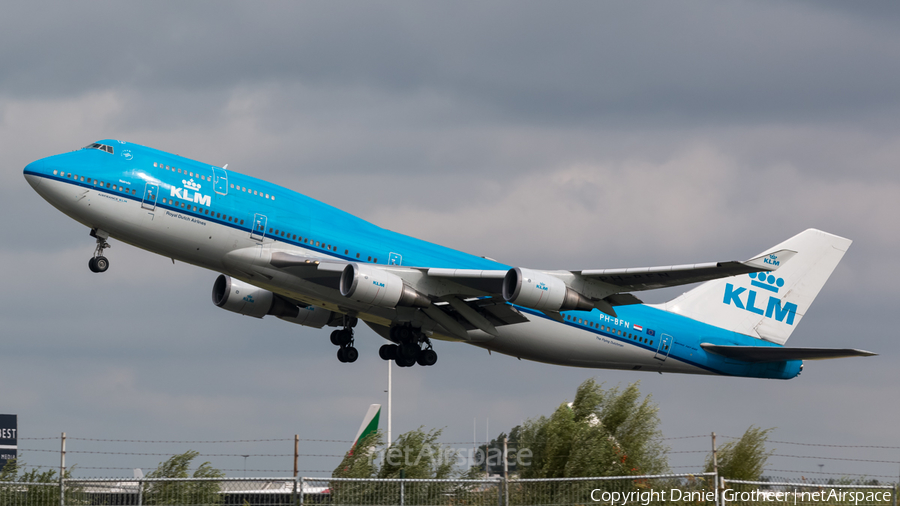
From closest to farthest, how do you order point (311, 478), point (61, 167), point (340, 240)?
point (311, 478), point (61, 167), point (340, 240)

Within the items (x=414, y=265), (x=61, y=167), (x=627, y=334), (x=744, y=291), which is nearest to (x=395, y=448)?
(x=414, y=265)

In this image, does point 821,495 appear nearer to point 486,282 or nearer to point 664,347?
point 486,282

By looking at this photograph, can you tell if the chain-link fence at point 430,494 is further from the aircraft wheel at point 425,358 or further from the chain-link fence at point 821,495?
the aircraft wheel at point 425,358

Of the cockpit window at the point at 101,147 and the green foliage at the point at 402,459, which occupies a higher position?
the cockpit window at the point at 101,147

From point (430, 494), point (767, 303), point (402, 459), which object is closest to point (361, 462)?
point (402, 459)

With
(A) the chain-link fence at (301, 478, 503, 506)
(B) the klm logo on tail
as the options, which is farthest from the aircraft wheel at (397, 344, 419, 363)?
(B) the klm logo on tail

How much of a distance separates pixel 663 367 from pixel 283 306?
15.7 m

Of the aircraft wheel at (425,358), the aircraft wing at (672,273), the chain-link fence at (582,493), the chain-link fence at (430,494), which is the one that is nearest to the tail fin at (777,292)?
the aircraft wing at (672,273)

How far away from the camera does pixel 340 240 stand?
33.5m

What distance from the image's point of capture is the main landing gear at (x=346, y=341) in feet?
131

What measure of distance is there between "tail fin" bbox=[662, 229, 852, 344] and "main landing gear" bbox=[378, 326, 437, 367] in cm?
1221

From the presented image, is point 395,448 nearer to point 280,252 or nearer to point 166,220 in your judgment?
point 280,252

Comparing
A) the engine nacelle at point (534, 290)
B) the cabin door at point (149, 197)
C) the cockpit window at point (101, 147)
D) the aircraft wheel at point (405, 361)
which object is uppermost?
the cockpit window at point (101, 147)

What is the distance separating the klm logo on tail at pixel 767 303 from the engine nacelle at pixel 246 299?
19101 millimetres
